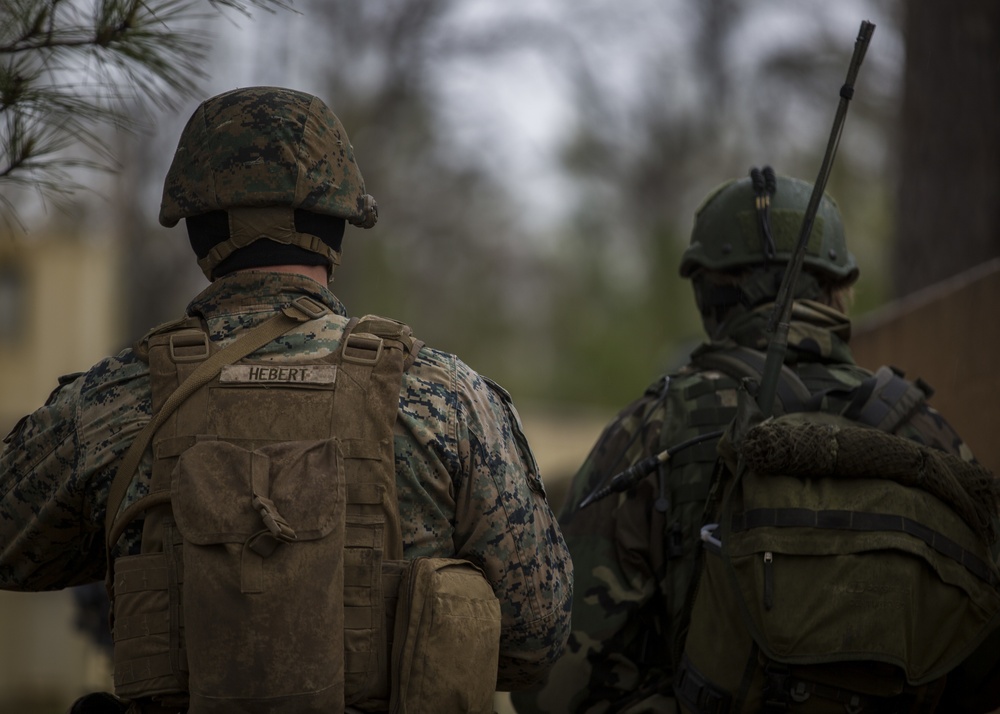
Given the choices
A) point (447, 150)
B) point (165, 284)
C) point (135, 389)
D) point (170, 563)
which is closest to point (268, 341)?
point (135, 389)

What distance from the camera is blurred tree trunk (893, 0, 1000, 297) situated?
6422mm

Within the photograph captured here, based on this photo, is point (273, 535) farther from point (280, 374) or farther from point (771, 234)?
point (771, 234)

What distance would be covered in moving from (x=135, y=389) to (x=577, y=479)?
1.44 meters

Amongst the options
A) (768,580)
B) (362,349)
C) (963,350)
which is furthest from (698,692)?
(963,350)

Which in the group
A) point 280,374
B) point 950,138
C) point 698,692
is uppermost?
point 950,138

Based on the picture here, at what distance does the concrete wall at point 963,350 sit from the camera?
14.5ft

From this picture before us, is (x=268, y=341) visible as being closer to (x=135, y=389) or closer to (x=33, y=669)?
(x=135, y=389)

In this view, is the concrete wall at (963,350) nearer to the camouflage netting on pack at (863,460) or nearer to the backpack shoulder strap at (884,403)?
the backpack shoulder strap at (884,403)

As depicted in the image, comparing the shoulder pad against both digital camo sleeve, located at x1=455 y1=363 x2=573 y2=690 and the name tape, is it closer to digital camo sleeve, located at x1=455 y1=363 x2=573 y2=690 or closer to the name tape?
the name tape

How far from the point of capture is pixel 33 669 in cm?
1666

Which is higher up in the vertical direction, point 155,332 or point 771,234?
point 771,234

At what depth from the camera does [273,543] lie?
2.25 m

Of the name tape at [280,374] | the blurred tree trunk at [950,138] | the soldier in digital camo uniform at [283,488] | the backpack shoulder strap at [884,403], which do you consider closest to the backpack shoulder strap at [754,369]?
the backpack shoulder strap at [884,403]

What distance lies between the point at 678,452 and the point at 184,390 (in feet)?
4.79
